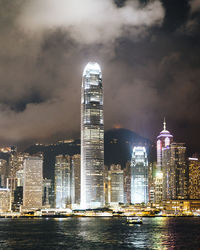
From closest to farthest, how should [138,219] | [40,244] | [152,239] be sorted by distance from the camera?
1. [40,244]
2. [152,239]
3. [138,219]

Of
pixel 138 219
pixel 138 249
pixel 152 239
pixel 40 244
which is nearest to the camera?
pixel 138 249

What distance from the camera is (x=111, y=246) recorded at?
95.6 metres

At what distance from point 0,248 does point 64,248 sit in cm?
1317

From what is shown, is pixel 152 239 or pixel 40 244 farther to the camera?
pixel 152 239

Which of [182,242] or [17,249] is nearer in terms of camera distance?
[17,249]

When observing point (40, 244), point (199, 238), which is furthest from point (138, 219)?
point (40, 244)

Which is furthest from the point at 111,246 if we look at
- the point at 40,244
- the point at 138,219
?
the point at 138,219

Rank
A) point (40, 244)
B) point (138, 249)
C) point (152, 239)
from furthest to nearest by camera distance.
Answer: point (152, 239) < point (40, 244) < point (138, 249)

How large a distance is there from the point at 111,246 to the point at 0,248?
2279cm

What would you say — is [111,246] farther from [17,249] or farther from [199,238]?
[199,238]

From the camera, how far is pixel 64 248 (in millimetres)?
93312

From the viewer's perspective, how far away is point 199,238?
11331 cm

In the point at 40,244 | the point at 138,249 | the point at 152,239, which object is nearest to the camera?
the point at 138,249

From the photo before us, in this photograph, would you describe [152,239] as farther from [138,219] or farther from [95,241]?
[138,219]
